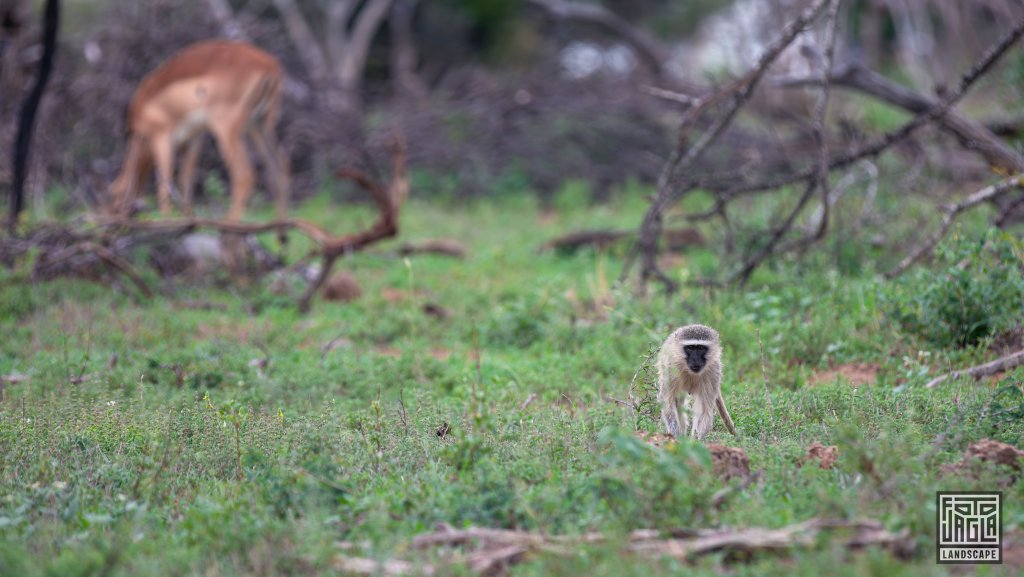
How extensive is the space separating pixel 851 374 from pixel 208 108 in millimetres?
7789

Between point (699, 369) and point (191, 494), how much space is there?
2431 millimetres

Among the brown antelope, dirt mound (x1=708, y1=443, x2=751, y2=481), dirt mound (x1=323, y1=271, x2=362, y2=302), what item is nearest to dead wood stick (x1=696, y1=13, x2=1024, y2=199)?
dirt mound (x1=323, y1=271, x2=362, y2=302)

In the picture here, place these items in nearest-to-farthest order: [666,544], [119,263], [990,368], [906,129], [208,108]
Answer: [666,544]
[990,368]
[906,129]
[119,263]
[208,108]

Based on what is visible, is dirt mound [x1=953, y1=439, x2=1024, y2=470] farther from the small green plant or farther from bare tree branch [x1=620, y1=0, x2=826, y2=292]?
bare tree branch [x1=620, y1=0, x2=826, y2=292]

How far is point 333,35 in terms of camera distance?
74.3ft

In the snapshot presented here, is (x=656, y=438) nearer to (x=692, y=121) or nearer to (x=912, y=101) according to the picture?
(x=692, y=121)

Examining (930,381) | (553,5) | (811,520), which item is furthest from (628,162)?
(811,520)

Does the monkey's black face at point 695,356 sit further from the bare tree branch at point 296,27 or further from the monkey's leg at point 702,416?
the bare tree branch at point 296,27

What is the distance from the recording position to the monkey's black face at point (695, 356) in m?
5.17

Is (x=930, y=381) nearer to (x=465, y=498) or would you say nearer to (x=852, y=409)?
(x=852, y=409)

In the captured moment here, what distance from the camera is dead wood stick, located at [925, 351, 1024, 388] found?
19.4 feet

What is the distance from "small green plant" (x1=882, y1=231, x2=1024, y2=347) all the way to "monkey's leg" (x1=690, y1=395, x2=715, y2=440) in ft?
7.07

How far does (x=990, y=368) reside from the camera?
236 inches

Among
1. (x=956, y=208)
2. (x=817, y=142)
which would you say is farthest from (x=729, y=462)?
(x=956, y=208)
